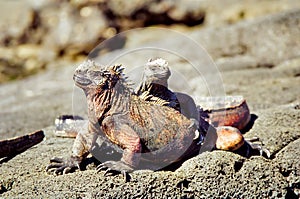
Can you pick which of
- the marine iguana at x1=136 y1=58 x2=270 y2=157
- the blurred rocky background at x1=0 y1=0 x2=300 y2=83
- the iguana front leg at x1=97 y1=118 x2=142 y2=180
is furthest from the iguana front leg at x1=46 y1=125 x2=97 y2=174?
the blurred rocky background at x1=0 y1=0 x2=300 y2=83

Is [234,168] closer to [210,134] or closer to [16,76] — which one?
[210,134]

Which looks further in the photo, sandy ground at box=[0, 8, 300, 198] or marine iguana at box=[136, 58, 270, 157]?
marine iguana at box=[136, 58, 270, 157]

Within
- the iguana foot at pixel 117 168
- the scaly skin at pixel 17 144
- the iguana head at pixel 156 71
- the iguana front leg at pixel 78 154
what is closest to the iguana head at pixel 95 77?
the iguana head at pixel 156 71

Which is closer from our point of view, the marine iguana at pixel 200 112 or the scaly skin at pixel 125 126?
the scaly skin at pixel 125 126

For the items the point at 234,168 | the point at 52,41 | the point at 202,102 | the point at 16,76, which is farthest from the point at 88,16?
the point at 234,168

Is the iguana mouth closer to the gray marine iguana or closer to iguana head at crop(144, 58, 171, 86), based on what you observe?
the gray marine iguana

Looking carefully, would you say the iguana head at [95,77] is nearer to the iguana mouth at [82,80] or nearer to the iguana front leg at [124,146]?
the iguana mouth at [82,80]
